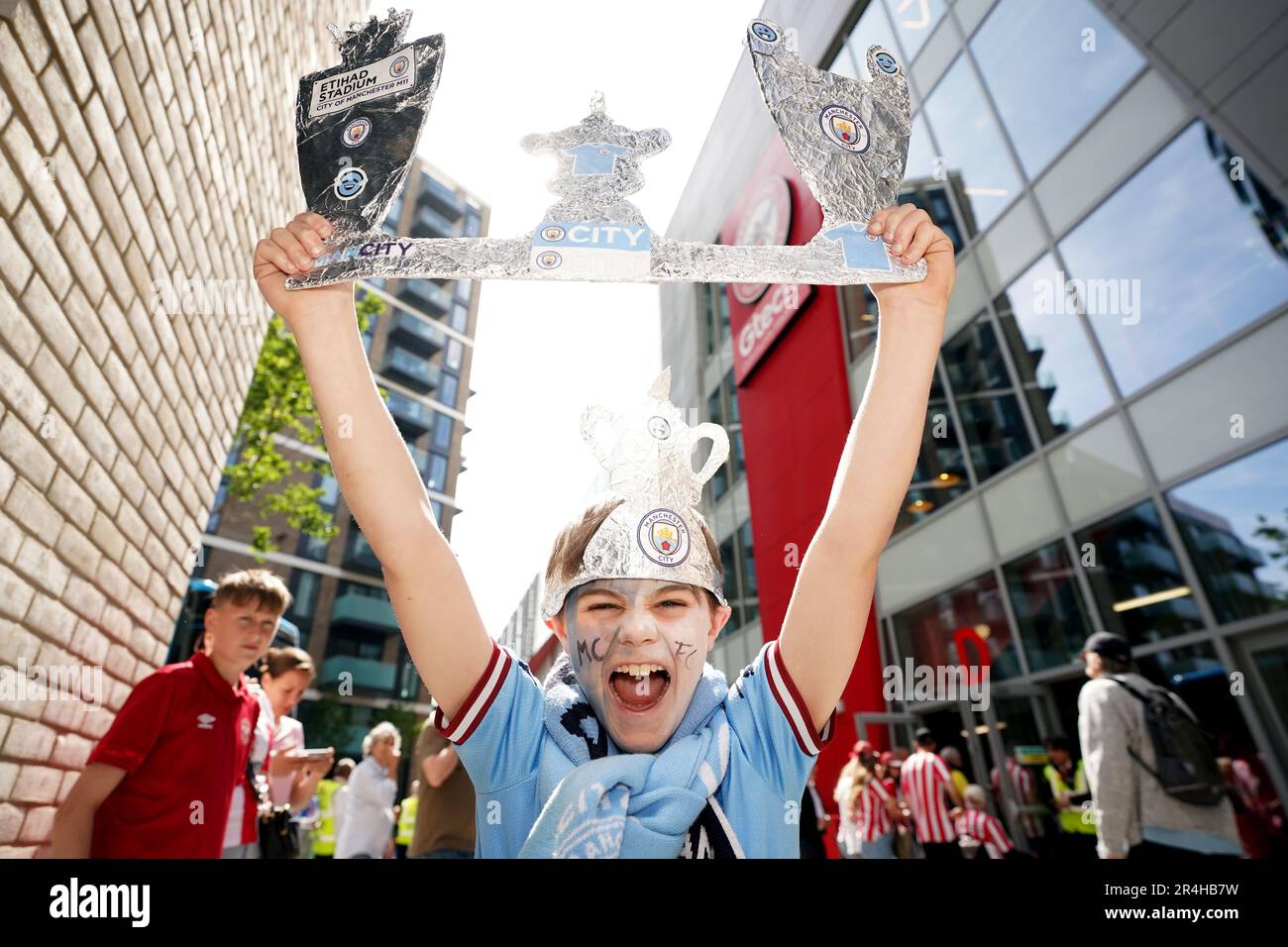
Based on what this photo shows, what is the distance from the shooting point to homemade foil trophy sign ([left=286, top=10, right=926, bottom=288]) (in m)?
1.40

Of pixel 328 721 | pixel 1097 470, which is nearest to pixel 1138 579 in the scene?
pixel 1097 470

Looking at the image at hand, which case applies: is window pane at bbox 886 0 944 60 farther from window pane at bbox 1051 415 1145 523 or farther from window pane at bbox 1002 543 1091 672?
window pane at bbox 1002 543 1091 672

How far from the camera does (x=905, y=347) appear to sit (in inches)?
57.7

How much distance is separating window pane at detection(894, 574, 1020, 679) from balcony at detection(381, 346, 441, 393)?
2738cm

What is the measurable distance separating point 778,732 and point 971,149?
9110 mm

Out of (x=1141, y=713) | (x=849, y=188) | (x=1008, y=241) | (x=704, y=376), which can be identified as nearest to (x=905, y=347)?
(x=849, y=188)

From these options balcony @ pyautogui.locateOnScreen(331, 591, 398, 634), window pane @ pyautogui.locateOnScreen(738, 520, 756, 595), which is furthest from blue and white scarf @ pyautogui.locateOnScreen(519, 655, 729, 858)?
balcony @ pyautogui.locateOnScreen(331, 591, 398, 634)

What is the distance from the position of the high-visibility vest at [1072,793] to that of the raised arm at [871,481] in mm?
5264

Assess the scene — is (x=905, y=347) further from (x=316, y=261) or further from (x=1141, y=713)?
(x=1141, y=713)

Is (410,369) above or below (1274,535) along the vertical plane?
above

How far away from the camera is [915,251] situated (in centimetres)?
147

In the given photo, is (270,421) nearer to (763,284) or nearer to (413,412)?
(763,284)
